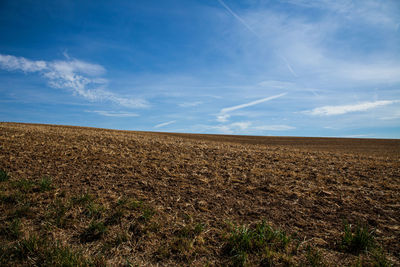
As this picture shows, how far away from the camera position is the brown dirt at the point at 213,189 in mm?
3984

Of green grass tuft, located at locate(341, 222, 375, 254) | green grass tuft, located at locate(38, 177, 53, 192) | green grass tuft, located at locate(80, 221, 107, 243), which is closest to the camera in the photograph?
green grass tuft, located at locate(341, 222, 375, 254)

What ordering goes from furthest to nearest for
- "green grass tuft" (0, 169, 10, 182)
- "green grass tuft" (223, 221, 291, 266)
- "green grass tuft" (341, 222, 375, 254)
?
"green grass tuft" (0, 169, 10, 182)
"green grass tuft" (341, 222, 375, 254)
"green grass tuft" (223, 221, 291, 266)

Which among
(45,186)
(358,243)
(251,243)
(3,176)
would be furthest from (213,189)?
(3,176)

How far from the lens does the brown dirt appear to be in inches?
157

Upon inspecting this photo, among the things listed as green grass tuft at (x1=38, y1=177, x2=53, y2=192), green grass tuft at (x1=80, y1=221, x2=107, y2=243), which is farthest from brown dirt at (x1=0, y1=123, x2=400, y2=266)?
green grass tuft at (x1=38, y1=177, x2=53, y2=192)

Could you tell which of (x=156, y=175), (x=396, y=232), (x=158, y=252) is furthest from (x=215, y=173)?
(x=396, y=232)

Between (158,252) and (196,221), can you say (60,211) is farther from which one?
(196,221)

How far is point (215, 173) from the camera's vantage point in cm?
772

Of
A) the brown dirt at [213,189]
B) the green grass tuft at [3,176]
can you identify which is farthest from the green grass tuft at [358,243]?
the green grass tuft at [3,176]

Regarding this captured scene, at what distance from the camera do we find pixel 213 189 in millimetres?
6328

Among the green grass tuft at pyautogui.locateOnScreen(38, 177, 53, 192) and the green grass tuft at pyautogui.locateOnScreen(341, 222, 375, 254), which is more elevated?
the green grass tuft at pyautogui.locateOnScreen(38, 177, 53, 192)

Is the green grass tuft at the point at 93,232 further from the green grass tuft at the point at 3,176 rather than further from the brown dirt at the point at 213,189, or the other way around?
the green grass tuft at the point at 3,176

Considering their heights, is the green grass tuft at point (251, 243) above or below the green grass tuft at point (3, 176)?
below

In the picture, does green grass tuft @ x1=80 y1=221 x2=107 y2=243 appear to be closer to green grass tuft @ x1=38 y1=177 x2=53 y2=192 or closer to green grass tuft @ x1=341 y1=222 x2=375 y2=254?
green grass tuft @ x1=38 y1=177 x2=53 y2=192
